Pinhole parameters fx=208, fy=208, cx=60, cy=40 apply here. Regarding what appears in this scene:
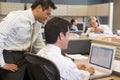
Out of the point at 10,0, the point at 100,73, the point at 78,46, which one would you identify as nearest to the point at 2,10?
the point at 10,0

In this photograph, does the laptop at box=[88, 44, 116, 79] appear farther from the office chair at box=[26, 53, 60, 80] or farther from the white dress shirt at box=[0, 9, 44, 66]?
the white dress shirt at box=[0, 9, 44, 66]

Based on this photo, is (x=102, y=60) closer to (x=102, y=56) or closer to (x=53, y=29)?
(x=102, y=56)

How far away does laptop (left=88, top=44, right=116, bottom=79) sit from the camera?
1839 mm

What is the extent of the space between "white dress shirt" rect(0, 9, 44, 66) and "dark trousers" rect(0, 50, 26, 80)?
0.05m

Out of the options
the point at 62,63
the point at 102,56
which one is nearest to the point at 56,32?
the point at 62,63

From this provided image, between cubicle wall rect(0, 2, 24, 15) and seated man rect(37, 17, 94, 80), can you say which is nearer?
seated man rect(37, 17, 94, 80)

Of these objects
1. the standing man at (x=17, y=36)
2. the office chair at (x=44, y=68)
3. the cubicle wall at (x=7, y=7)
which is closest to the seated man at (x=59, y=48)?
the office chair at (x=44, y=68)

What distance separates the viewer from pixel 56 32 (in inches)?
62.1

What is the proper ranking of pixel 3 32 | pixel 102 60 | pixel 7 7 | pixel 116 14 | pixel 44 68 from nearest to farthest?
1. pixel 44 68
2. pixel 3 32
3. pixel 102 60
4. pixel 7 7
5. pixel 116 14

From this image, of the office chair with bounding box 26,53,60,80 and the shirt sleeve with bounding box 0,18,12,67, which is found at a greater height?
the shirt sleeve with bounding box 0,18,12,67

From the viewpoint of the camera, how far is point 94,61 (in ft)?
6.70

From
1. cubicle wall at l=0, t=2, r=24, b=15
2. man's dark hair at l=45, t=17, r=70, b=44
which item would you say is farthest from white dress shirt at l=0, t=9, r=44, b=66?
cubicle wall at l=0, t=2, r=24, b=15

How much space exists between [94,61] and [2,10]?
4.77m

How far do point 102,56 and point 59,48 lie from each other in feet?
1.78
